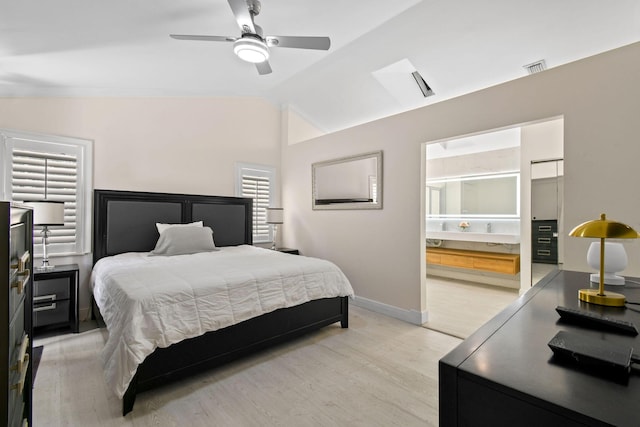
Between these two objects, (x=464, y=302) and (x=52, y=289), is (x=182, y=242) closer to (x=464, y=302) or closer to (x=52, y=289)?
(x=52, y=289)

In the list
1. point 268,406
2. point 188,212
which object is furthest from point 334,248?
point 268,406

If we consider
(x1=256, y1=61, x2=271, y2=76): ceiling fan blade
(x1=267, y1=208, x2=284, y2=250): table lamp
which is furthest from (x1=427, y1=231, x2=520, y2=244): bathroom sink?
(x1=256, y1=61, x2=271, y2=76): ceiling fan blade

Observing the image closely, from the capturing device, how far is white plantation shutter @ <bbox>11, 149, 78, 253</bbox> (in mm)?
3061

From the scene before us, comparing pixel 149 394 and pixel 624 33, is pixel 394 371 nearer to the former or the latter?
pixel 149 394

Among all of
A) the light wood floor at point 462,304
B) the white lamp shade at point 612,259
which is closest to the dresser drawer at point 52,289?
the light wood floor at point 462,304

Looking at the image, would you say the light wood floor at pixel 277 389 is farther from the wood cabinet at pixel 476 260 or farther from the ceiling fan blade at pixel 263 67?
the ceiling fan blade at pixel 263 67

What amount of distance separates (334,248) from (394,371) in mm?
2175

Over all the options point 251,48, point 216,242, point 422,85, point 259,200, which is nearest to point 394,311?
point 216,242

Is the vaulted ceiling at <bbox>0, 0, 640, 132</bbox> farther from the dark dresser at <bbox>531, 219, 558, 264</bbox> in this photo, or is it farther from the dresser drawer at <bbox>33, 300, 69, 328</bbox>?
the dresser drawer at <bbox>33, 300, 69, 328</bbox>

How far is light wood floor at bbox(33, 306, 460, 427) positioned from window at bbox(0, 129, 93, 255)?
1.08 meters

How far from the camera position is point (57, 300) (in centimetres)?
296

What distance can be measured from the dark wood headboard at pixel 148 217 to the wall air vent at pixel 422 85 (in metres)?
3.21

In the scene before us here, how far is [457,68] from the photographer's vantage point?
3.82m

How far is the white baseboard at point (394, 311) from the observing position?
11.1ft
